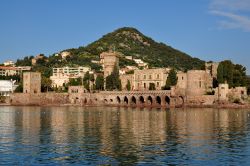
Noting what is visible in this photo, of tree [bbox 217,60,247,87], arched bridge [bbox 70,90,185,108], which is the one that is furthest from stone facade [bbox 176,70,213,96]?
tree [bbox 217,60,247,87]

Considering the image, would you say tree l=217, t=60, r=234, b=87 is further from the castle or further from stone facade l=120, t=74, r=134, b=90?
stone facade l=120, t=74, r=134, b=90

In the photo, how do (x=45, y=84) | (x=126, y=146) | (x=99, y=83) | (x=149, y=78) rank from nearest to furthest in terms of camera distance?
(x=126, y=146)
(x=149, y=78)
(x=99, y=83)
(x=45, y=84)

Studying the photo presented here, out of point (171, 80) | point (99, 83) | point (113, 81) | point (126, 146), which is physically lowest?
point (126, 146)

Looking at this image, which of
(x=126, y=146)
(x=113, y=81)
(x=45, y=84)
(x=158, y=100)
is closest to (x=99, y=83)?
(x=113, y=81)

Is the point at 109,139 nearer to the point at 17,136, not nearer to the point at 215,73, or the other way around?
the point at 17,136

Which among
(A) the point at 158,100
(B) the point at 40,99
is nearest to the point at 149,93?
(A) the point at 158,100

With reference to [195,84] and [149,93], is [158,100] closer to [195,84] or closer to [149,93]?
[149,93]

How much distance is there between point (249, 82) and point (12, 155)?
7845 cm

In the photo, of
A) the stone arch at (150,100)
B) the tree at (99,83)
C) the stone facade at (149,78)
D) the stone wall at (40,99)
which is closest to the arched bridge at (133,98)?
the stone arch at (150,100)

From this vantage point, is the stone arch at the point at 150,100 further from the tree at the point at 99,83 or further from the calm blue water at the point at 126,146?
the calm blue water at the point at 126,146

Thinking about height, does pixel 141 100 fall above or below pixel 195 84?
below

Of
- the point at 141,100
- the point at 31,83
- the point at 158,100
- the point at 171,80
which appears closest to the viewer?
the point at 158,100

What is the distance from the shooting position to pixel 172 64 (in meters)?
197

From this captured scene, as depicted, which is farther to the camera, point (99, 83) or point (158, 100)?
point (99, 83)
